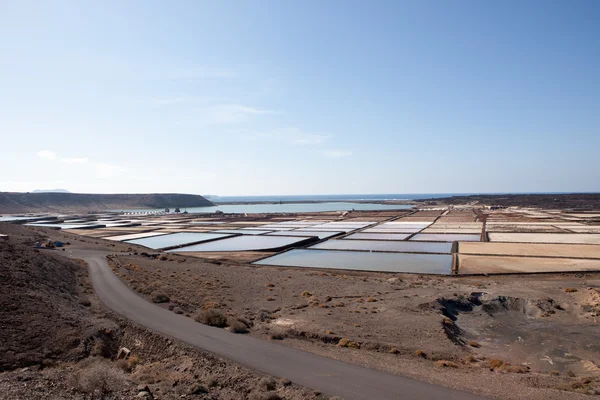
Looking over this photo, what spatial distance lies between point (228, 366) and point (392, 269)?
2785 centimetres

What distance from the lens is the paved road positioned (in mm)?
11289

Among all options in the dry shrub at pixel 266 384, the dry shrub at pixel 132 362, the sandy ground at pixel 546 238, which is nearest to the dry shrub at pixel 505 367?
the dry shrub at pixel 266 384

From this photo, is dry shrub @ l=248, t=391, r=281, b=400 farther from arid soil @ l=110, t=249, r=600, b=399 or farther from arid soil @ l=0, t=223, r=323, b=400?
arid soil @ l=110, t=249, r=600, b=399

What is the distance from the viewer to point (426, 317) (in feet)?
69.5

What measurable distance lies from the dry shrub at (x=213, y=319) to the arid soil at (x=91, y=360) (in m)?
2.72

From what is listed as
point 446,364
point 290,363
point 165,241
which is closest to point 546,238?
point 446,364

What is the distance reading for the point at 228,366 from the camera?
12961mm

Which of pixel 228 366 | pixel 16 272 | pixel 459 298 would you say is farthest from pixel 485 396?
pixel 16 272

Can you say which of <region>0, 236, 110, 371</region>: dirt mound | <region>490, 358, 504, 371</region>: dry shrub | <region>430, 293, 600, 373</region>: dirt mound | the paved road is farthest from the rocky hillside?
<region>430, 293, 600, 373</region>: dirt mound

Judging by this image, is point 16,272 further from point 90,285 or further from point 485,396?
point 485,396

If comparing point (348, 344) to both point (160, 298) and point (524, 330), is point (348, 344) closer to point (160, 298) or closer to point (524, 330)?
point (524, 330)

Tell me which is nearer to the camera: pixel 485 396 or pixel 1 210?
pixel 485 396

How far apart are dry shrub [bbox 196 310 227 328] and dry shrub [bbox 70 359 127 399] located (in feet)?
20.6

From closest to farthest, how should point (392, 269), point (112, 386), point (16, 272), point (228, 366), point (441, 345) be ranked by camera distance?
point (112, 386) < point (228, 366) < point (441, 345) < point (16, 272) < point (392, 269)
